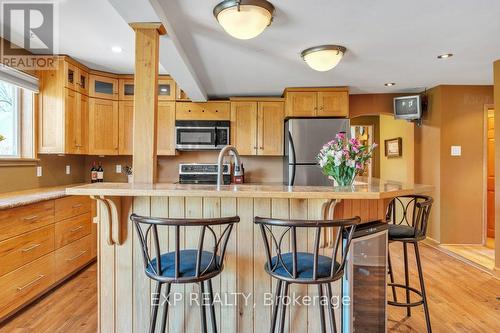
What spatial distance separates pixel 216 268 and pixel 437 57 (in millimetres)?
3137

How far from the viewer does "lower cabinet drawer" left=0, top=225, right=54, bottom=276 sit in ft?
7.36

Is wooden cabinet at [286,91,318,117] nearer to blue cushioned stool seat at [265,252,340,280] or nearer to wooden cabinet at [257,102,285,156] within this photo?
wooden cabinet at [257,102,285,156]

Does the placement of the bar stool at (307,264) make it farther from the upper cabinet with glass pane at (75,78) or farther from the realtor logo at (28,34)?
the upper cabinet with glass pane at (75,78)

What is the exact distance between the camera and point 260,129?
4.49 metres

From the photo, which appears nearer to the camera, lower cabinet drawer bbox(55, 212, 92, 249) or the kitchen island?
the kitchen island

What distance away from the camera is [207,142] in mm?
4410

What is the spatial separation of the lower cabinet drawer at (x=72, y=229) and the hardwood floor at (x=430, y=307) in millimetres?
430

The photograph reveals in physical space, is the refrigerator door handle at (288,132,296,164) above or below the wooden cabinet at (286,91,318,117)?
below

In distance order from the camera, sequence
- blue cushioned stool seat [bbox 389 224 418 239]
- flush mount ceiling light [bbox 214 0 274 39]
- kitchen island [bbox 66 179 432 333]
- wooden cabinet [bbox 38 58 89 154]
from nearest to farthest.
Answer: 1. kitchen island [bbox 66 179 432 333]
2. flush mount ceiling light [bbox 214 0 274 39]
3. blue cushioned stool seat [bbox 389 224 418 239]
4. wooden cabinet [bbox 38 58 89 154]

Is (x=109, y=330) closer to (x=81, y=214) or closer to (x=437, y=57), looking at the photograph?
(x=81, y=214)

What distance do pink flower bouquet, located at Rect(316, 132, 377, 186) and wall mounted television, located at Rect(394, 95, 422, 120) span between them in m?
3.08

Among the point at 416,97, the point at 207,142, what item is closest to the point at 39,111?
the point at 207,142

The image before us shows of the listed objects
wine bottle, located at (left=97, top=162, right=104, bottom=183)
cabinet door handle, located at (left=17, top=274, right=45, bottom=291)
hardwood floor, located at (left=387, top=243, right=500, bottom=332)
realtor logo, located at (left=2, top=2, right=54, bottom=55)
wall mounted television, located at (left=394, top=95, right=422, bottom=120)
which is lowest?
hardwood floor, located at (left=387, top=243, right=500, bottom=332)

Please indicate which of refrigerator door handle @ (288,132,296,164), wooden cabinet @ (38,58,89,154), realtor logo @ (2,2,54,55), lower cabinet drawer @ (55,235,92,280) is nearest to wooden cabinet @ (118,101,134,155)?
wooden cabinet @ (38,58,89,154)
